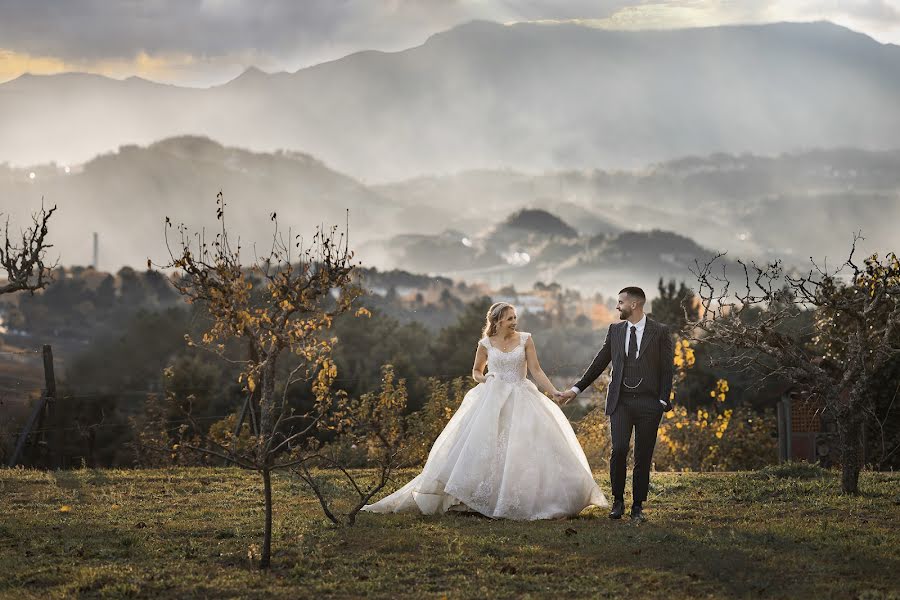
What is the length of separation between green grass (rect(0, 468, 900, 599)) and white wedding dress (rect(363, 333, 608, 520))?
30 cm

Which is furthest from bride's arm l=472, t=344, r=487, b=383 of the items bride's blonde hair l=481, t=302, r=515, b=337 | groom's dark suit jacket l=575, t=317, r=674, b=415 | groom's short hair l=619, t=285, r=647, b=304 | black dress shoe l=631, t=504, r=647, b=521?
black dress shoe l=631, t=504, r=647, b=521

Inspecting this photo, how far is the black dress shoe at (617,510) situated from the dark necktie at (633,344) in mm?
1430

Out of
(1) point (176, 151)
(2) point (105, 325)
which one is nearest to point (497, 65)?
(1) point (176, 151)

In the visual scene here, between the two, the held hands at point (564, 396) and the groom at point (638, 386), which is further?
the held hands at point (564, 396)

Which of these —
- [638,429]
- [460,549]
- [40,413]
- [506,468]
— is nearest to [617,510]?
[638,429]

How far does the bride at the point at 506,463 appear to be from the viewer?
10398 mm

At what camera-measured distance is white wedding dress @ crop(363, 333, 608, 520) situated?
34.1 feet

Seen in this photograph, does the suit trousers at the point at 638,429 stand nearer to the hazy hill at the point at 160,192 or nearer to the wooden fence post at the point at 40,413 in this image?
the wooden fence post at the point at 40,413

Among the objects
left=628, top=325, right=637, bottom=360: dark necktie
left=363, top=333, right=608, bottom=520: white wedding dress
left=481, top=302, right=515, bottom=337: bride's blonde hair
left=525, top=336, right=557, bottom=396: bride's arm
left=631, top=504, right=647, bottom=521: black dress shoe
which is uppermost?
left=481, top=302, right=515, bottom=337: bride's blonde hair

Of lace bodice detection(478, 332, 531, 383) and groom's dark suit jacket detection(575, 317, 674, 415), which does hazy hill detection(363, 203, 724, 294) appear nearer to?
lace bodice detection(478, 332, 531, 383)

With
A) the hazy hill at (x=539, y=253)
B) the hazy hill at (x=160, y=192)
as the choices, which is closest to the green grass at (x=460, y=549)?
the hazy hill at (x=160, y=192)

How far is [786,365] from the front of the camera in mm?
11828

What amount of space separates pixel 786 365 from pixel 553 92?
7866cm

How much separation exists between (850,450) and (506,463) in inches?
153
